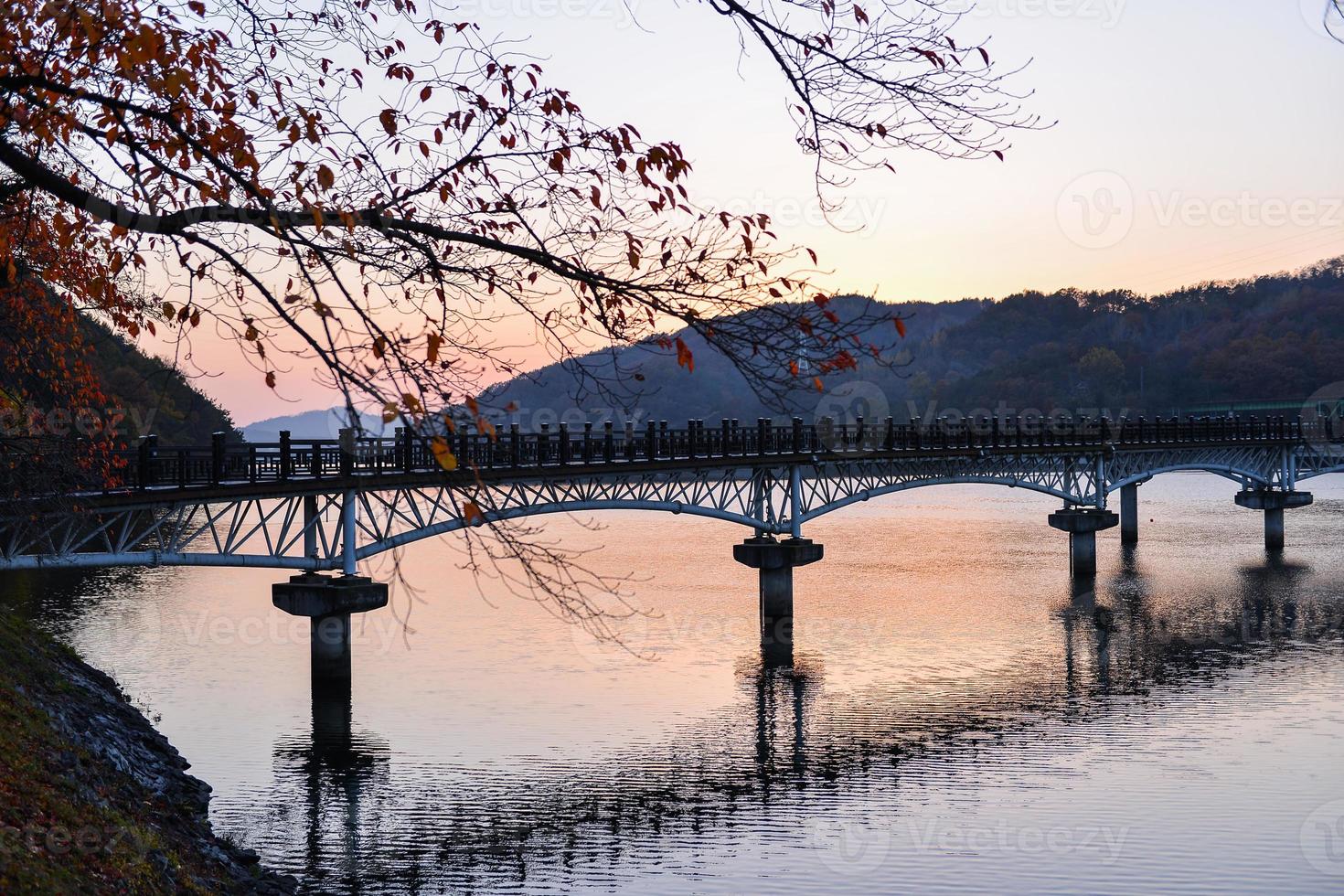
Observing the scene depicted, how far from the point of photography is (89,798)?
1360cm

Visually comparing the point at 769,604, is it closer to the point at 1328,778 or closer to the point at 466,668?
the point at 466,668

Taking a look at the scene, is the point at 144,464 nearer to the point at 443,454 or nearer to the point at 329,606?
the point at 329,606

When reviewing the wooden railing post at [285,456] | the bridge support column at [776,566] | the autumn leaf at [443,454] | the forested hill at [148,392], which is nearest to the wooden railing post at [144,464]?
the wooden railing post at [285,456]

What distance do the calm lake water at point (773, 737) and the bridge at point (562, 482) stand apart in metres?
2.81

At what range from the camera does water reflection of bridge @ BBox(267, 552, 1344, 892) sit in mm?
20062

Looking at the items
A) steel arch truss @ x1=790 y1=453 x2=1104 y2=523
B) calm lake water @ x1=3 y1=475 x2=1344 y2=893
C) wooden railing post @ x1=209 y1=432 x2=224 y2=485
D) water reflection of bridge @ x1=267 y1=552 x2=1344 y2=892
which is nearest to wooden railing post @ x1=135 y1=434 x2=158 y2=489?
wooden railing post @ x1=209 y1=432 x2=224 y2=485

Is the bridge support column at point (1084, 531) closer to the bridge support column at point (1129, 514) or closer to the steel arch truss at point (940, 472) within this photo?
the steel arch truss at point (940, 472)

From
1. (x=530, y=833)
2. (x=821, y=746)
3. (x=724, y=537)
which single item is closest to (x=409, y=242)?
(x=530, y=833)

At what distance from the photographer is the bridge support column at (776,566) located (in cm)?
4303

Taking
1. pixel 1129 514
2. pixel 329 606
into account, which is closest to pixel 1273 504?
pixel 1129 514

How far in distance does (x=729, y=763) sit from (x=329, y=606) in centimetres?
1110

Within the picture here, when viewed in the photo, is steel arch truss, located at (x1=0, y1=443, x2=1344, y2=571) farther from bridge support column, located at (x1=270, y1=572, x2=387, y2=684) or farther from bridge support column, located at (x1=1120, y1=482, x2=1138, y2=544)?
bridge support column, located at (x1=1120, y1=482, x2=1138, y2=544)

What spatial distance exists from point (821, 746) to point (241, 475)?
15620 mm

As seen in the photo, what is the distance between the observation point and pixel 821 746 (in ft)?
89.0
